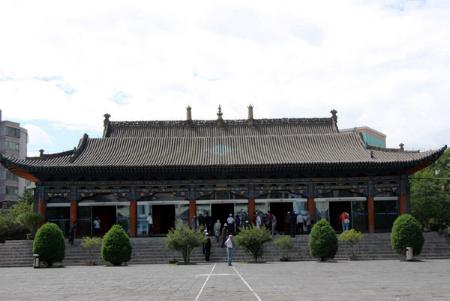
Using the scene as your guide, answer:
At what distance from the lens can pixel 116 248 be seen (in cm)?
2727

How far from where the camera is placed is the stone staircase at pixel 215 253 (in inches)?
1184

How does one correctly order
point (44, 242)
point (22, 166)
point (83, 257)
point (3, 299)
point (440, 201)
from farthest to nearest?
point (440, 201)
point (22, 166)
point (83, 257)
point (44, 242)
point (3, 299)

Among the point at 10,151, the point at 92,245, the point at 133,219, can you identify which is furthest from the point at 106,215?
the point at 10,151

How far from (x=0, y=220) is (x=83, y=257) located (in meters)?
15.1

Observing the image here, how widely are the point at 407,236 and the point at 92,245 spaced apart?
15407 mm

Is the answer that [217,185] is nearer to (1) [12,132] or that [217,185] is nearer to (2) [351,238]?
(2) [351,238]

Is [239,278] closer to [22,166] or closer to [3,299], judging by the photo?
[3,299]

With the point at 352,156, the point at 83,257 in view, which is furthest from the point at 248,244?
the point at 352,156

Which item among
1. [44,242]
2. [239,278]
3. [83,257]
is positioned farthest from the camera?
[83,257]

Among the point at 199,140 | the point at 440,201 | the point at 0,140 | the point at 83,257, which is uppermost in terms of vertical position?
the point at 0,140

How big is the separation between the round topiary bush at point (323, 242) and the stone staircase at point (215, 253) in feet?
7.31

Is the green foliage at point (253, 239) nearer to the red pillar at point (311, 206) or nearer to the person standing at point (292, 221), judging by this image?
the person standing at point (292, 221)

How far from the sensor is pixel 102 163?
36344 millimetres

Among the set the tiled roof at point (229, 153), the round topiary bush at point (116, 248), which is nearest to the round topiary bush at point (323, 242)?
the tiled roof at point (229, 153)
